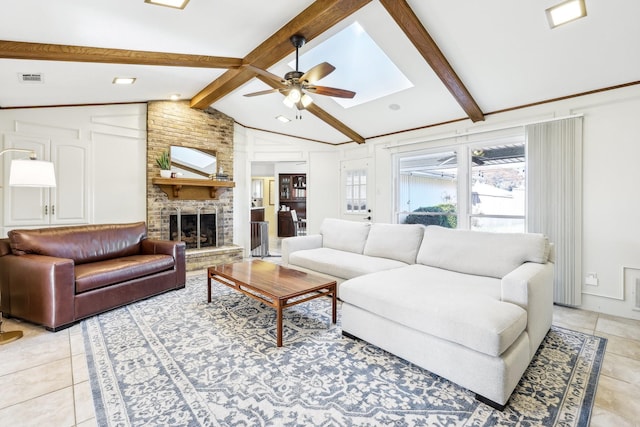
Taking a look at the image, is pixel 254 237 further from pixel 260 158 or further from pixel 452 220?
pixel 452 220

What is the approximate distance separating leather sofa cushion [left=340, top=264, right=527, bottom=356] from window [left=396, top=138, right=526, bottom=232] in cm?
196

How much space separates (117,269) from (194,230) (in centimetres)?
242

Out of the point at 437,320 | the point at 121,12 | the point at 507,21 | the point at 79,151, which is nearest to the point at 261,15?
the point at 121,12

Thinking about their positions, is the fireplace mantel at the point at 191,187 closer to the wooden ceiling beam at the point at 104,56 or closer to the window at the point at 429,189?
the wooden ceiling beam at the point at 104,56

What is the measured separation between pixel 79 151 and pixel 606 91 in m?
6.71

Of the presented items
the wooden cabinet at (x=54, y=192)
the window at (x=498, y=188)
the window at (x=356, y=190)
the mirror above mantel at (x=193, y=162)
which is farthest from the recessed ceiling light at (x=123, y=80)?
the window at (x=498, y=188)

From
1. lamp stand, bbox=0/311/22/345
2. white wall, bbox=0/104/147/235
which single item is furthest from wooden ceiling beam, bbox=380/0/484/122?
white wall, bbox=0/104/147/235

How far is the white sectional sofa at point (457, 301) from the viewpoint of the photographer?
1.73 metres

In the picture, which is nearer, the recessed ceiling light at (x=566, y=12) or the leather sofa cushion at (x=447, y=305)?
the leather sofa cushion at (x=447, y=305)

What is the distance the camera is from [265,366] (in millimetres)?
2117

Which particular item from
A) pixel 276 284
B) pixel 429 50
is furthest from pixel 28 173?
pixel 429 50

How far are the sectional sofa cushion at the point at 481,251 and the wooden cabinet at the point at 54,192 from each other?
→ 4.82 meters

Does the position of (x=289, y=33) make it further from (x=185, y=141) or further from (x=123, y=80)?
(x=185, y=141)

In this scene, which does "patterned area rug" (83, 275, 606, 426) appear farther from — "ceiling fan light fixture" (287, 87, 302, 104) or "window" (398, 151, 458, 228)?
"window" (398, 151, 458, 228)
